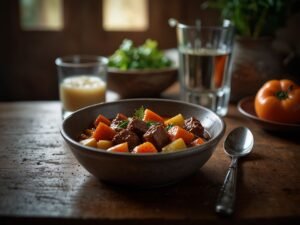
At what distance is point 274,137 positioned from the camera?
1514 millimetres

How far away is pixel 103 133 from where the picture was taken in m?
1.20

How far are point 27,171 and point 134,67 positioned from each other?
3.17ft

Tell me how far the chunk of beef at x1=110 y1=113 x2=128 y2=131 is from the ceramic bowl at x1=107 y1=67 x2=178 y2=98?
55cm

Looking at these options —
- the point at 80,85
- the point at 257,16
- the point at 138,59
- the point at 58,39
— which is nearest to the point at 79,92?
the point at 80,85

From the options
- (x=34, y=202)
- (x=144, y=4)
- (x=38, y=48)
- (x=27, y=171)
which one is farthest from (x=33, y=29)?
(x=34, y=202)

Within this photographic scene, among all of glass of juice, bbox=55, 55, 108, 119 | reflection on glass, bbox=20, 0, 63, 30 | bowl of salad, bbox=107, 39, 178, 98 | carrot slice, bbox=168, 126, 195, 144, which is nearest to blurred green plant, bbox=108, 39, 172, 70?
bowl of salad, bbox=107, 39, 178, 98

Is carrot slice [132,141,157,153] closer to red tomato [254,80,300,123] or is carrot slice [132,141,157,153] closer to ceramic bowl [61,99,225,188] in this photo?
ceramic bowl [61,99,225,188]

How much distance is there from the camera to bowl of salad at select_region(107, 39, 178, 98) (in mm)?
1919

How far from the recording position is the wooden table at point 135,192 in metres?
0.98

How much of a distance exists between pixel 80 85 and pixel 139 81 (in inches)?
11.6

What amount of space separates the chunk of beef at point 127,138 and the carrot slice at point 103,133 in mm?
44

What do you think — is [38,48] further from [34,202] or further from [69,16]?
[34,202]

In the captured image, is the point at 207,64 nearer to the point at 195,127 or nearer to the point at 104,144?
the point at 195,127

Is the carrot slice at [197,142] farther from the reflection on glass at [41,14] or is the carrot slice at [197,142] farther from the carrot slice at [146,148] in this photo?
the reflection on glass at [41,14]
